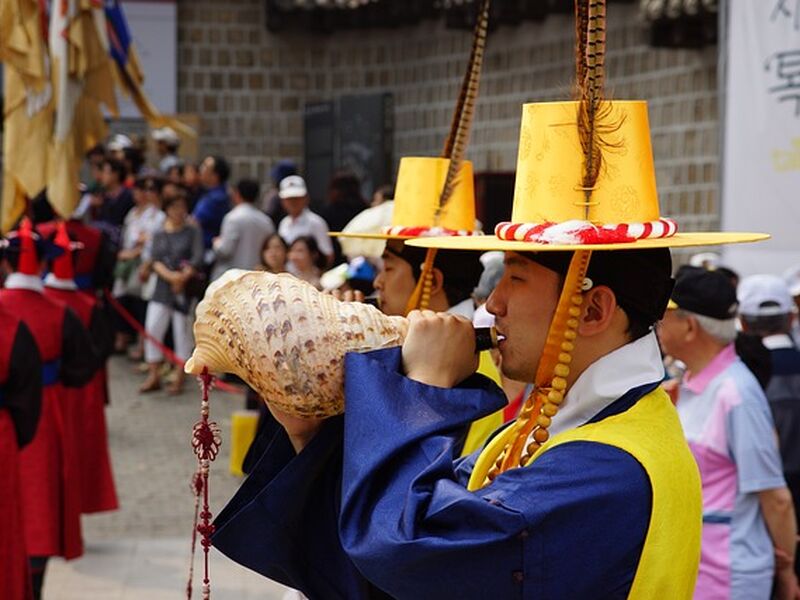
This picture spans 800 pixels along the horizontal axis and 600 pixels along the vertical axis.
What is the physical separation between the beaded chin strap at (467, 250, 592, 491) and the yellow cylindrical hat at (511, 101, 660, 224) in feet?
0.29

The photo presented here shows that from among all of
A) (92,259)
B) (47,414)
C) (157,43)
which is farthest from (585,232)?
(157,43)

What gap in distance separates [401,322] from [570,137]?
41 centimetres

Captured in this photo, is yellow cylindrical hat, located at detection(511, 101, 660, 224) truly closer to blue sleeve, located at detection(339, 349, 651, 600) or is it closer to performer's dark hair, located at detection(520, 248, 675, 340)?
performer's dark hair, located at detection(520, 248, 675, 340)

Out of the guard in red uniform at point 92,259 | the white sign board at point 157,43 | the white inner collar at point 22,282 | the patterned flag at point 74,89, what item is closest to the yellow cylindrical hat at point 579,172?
the white inner collar at point 22,282

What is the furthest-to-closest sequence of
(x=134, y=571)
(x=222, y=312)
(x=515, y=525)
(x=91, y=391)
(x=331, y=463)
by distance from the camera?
(x=91, y=391) < (x=134, y=571) < (x=331, y=463) < (x=222, y=312) < (x=515, y=525)

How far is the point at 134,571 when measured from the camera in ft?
24.7

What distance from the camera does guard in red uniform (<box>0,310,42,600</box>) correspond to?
5.51 m

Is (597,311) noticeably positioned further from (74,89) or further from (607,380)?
(74,89)

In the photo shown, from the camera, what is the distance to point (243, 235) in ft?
39.6

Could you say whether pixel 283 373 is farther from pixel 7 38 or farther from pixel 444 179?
pixel 7 38

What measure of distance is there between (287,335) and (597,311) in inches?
20.1

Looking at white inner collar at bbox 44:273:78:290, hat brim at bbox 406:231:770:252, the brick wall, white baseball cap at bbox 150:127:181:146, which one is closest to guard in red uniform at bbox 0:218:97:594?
white inner collar at bbox 44:273:78:290

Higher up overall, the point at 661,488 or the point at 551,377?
the point at 551,377

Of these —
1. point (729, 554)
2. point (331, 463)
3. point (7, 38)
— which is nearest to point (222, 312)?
point (331, 463)
